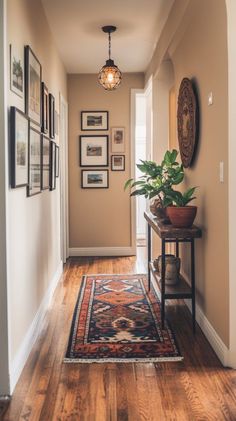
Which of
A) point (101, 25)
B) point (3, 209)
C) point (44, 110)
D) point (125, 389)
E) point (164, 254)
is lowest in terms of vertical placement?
point (125, 389)

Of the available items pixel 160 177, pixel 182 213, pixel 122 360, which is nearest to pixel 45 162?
pixel 160 177

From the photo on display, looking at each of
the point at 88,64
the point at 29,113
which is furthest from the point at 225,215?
the point at 88,64

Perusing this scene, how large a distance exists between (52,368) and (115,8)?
3.01m

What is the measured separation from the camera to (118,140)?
21.0 ft

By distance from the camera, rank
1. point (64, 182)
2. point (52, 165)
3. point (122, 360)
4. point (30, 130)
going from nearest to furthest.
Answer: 1. point (122, 360)
2. point (30, 130)
3. point (52, 165)
4. point (64, 182)

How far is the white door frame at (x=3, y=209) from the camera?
2254 millimetres

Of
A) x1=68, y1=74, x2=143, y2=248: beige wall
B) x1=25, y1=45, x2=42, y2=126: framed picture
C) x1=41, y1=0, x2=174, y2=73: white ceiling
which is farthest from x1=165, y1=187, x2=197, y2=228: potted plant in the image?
x1=68, y1=74, x2=143, y2=248: beige wall

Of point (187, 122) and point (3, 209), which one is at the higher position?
point (187, 122)

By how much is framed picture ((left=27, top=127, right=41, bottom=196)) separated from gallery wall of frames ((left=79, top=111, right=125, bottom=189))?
2.93 metres

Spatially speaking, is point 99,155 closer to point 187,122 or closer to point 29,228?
point 187,122

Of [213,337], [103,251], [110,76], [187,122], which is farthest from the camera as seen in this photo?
[103,251]

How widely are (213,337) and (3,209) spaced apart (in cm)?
160

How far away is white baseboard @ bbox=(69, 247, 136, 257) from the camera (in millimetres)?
6461

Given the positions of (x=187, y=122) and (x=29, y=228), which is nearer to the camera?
(x=29, y=228)
